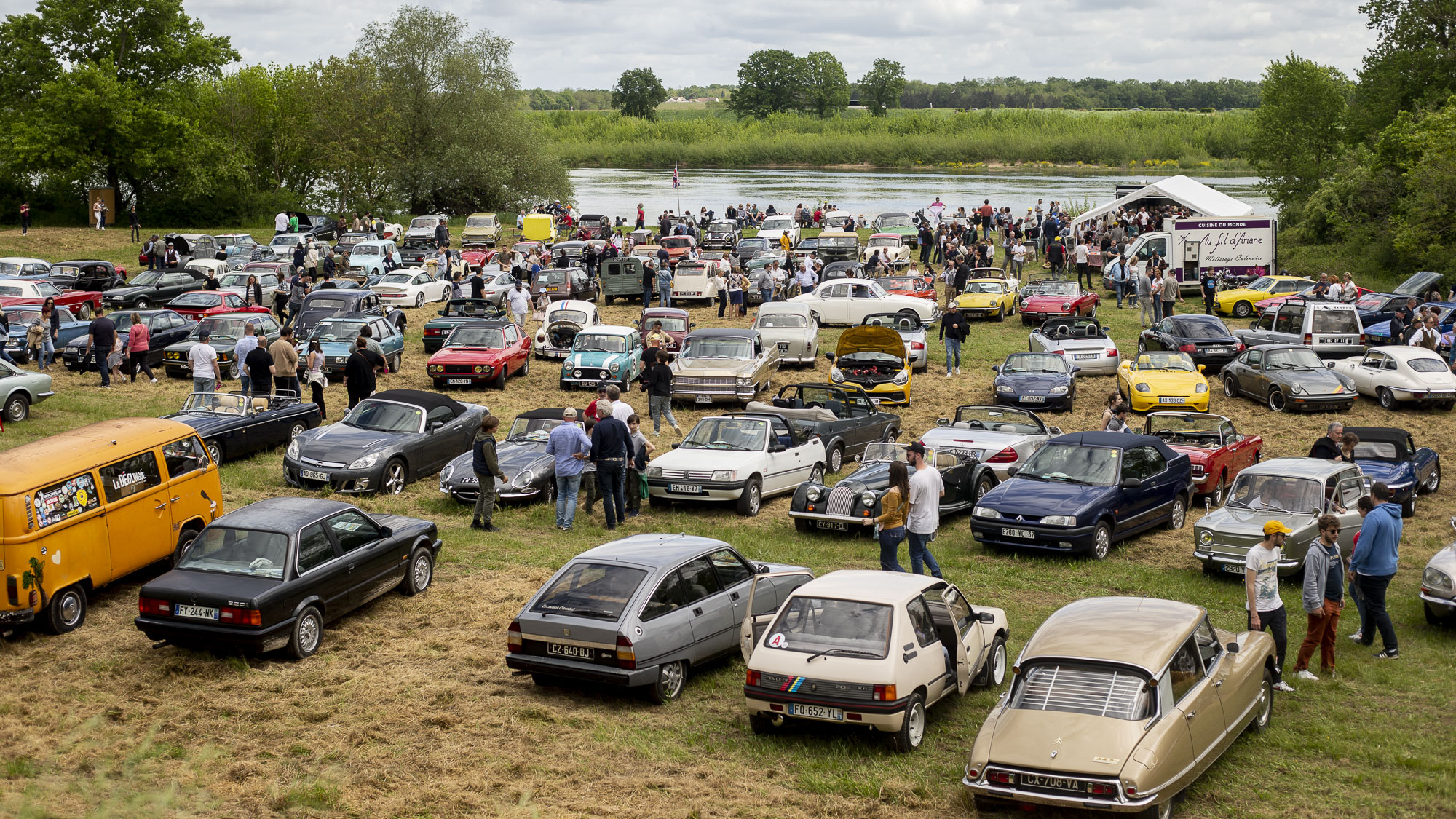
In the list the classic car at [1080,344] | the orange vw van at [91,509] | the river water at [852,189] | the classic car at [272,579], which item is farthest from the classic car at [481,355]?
the river water at [852,189]

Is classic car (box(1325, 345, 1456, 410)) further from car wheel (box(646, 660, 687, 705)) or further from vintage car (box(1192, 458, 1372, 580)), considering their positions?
car wheel (box(646, 660, 687, 705))

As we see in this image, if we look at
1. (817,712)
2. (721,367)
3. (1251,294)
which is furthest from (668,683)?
(1251,294)

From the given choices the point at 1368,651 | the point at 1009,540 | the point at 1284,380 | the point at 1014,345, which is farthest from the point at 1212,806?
the point at 1014,345

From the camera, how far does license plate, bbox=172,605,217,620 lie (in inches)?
433

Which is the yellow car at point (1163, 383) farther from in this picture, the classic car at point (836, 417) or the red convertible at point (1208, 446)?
the classic car at point (836, 417)

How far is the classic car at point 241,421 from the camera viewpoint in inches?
731

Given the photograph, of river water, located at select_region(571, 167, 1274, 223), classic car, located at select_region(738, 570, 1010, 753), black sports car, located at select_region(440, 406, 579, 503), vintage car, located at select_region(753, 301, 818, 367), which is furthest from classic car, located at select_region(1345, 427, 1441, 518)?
river water, located at select_region(571, 167, 1274, 223)

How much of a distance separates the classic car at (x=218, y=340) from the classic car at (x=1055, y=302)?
20.4 metres

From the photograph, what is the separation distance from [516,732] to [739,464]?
26.8 feet

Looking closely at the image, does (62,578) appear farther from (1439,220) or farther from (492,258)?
(1439,220)

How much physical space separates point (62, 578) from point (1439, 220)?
4132cm

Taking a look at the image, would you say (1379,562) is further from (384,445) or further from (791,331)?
(791,331)

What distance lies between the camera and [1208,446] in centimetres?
1931

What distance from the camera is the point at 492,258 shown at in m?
44.2
